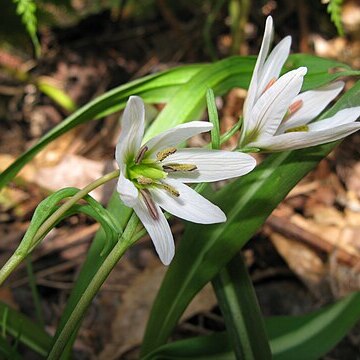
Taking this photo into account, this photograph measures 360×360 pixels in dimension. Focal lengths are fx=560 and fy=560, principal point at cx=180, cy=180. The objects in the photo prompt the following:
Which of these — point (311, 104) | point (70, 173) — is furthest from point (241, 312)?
point (70, 173)

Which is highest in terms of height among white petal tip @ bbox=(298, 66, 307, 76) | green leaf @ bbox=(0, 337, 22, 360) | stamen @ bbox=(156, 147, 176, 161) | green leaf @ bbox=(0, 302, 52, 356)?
white petal tip @ bbox=(298, 66, 307, 76)

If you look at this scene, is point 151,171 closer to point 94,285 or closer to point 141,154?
point 141,154

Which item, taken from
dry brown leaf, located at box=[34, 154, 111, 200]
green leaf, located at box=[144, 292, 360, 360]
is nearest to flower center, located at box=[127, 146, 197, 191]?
green leaf, located at box=[144, 292, 360, 360]

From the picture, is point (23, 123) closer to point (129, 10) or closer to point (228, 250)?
point (129, 10)

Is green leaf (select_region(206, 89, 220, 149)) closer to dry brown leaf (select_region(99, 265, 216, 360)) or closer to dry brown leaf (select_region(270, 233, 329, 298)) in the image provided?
dry brown leaf (select_region(99, 265, 216, 360))

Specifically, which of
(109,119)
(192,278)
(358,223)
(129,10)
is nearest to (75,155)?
(109,119)

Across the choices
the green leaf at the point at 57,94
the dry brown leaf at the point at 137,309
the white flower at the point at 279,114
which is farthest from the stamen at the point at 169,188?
the green leaf at the point at 57,94

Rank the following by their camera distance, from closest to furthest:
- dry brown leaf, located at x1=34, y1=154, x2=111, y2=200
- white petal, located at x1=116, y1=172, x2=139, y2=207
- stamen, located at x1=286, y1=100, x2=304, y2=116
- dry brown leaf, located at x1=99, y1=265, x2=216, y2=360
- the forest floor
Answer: white petal, located at x1=116, y1=172, x2=139, y2=207 < stamen, located at x1=286, y1=100, x2=304, y2=116 < dry brown leaf, located at x1=99, y1=265, x2=216, y2=360 < the forest floor < dry brown leaf, located at x1=34, y1=154, x2=111, y2=200
